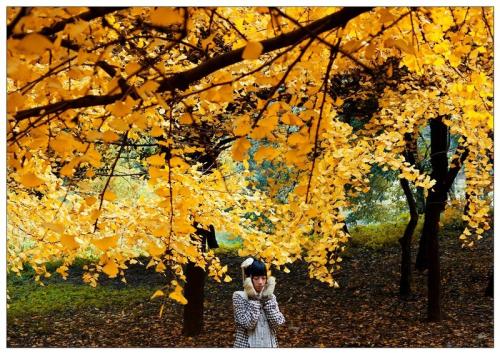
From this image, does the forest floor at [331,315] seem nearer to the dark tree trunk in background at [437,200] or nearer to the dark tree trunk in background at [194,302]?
the dark tree trunk in background at [194,302]

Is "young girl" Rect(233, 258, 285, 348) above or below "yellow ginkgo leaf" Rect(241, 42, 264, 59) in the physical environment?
below

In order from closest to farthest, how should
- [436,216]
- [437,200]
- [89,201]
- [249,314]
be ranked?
1. [89,201]
2. [249,314]
3. [436,216]
4. [437,200]

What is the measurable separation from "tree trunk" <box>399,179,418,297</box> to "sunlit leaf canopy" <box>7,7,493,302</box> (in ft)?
3.14

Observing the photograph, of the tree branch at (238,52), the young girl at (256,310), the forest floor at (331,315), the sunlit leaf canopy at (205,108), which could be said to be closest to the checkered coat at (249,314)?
the young girl at (256,310)

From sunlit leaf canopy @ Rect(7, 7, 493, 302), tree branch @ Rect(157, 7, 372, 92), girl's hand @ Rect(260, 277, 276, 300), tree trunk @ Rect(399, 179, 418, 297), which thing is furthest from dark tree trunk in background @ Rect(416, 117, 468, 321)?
tree branch @ Rect(157, 7, 372, 92)

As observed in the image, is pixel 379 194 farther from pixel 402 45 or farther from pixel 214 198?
pixel 402 45

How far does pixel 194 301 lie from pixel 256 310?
4.14 m

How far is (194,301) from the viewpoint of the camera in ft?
24.8

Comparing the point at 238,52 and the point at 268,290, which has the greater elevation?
the point at 238,52

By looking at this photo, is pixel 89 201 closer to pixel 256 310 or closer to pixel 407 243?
pixel 256 310

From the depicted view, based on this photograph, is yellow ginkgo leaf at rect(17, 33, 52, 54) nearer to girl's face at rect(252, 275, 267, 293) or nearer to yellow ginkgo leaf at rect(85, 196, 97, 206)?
yellow ginkgo leaf at rect(85, 196, 97, 206)

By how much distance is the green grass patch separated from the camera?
10477 millimetres

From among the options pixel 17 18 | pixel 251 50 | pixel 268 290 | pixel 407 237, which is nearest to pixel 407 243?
pixel 407 237

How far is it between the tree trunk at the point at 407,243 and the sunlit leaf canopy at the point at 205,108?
957 mm
